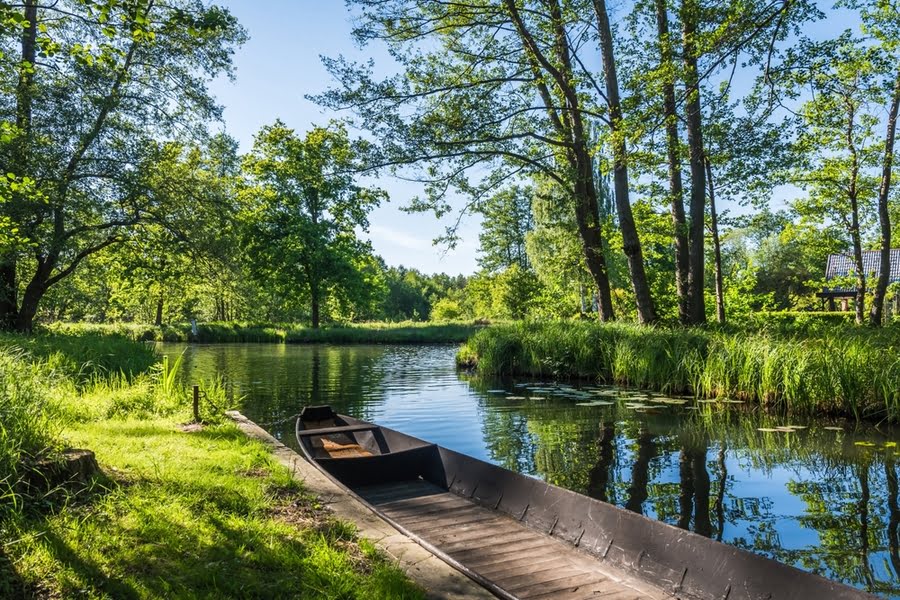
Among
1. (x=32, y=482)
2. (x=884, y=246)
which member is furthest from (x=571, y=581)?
(x=884, y=246)

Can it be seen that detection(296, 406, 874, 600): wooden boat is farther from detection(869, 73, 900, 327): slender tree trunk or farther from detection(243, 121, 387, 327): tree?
detection(243, 121, 387, 327): tree

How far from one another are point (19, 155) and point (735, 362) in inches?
660

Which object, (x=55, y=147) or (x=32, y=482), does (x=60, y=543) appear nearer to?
(x=32, y=482)

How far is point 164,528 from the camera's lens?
13.1 feet

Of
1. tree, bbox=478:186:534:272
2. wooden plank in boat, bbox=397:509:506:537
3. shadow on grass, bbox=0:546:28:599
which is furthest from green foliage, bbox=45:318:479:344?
shadow on grass, bbox=0:546:28:599

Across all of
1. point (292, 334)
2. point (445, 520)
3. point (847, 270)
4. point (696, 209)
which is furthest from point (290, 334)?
point (847, 270)

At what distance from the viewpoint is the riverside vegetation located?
3242 mm

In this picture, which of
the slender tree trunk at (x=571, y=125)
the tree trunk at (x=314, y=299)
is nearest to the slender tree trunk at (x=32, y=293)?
the slender tree trunk at (x=571, y=125)

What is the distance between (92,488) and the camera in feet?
14.7

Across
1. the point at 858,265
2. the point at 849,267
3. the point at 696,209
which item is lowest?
the point at 858,265

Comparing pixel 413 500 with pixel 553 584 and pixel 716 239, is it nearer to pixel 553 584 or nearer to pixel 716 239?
pixel 553 584

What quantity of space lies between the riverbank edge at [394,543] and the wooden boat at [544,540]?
6 centimetres

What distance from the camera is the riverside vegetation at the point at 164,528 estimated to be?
324cm

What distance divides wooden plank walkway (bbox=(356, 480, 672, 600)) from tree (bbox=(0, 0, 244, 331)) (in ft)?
44.9
